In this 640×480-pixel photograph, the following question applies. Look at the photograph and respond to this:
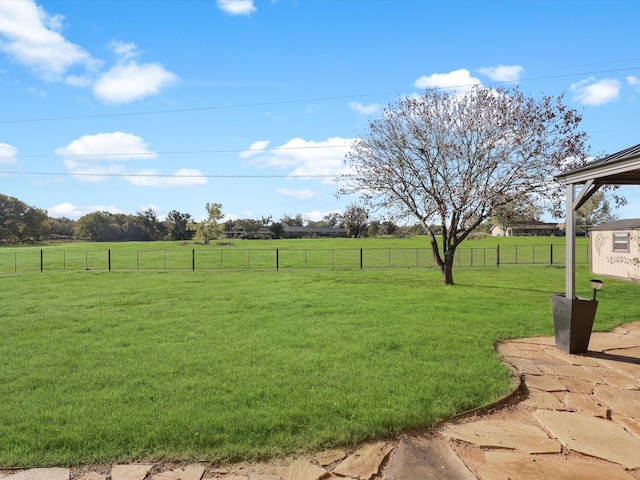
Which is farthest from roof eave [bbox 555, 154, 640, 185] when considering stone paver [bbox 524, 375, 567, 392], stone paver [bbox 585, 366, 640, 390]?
stone paver [bbox 524, 375, 567, 392]

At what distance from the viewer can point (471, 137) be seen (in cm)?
1264

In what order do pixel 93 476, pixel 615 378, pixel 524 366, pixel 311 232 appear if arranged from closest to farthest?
pixel 93 476, pixel 615 378, pixel 524 366, pixel 311 232

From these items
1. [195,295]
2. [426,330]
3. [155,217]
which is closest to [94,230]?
[155,217]

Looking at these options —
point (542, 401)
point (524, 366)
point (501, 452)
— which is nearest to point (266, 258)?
point (524, 366)

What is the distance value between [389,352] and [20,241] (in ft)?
280

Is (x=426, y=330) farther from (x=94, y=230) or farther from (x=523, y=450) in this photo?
(x=94, y=230)

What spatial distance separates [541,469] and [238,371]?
304 centimetres

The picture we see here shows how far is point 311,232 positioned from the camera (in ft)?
318

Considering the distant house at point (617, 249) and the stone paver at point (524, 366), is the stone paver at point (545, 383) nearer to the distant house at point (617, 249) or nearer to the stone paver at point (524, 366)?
the stone paver at point (524, 366)

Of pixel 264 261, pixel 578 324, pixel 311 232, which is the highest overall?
pixel 311 232

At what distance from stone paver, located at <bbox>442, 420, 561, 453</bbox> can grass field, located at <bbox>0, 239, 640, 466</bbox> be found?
23 cm

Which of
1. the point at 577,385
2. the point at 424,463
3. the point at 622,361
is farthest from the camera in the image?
the point at 622,361

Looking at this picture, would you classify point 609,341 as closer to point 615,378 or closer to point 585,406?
point 615,378

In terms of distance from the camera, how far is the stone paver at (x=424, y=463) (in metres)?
2.56
